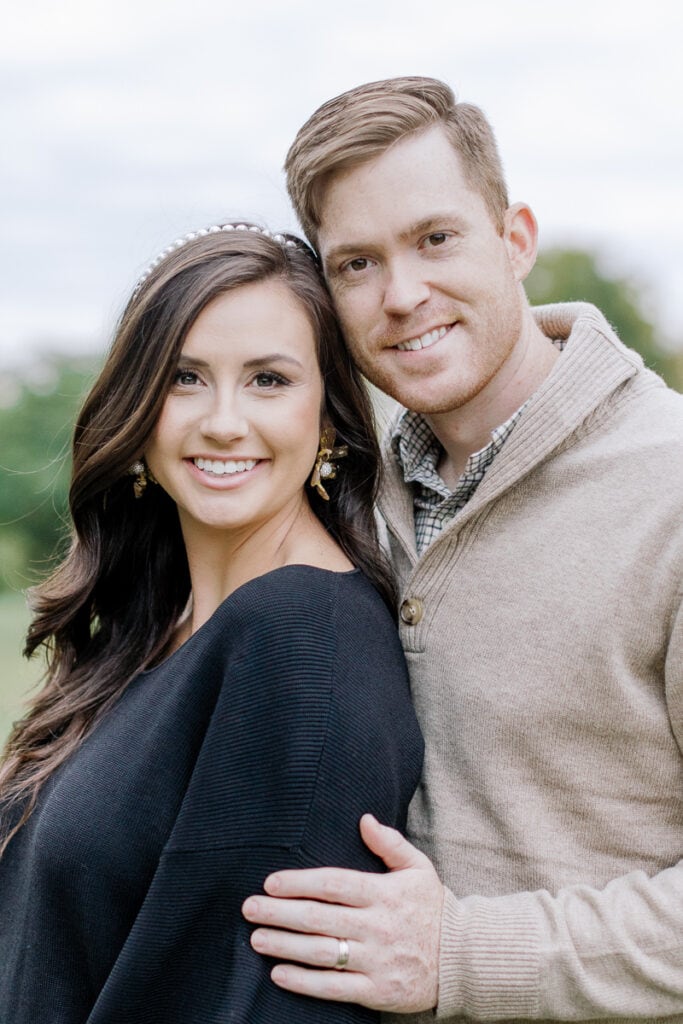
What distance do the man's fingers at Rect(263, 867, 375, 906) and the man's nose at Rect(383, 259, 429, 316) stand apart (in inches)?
44.2

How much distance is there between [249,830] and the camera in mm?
1987

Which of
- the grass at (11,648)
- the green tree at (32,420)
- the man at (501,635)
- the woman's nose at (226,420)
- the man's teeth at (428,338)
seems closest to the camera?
the man at (501,635)

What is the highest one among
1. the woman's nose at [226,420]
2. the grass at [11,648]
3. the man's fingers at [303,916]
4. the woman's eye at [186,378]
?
the woman's eye at [186,378]

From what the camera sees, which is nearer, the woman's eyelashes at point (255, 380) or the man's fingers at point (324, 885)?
the man's fingers at point (324, 885)

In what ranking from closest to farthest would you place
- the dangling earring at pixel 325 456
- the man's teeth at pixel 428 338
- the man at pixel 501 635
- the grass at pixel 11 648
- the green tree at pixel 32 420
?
the man at pixel 501 635 → the man's teeth at pixel 428 338 → the dangling earring at pixel 325 456 → the grass at pixel 11 648 → the green tree at pixel 32 420

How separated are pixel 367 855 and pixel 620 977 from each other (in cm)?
48

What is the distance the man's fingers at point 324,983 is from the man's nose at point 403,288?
1.27 meters

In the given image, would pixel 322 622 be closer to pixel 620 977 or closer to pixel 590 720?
pixel 590 720

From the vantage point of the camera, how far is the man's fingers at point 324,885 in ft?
6.47

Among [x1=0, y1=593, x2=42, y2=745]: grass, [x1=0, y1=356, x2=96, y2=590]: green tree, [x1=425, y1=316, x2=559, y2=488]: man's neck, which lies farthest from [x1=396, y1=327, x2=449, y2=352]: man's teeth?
[x1=0, y1=356, x2=96, y2=590]: green tree

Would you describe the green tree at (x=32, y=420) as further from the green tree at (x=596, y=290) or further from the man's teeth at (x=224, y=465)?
the green tree at (x=596, y=290)

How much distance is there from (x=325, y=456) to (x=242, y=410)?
281 mm

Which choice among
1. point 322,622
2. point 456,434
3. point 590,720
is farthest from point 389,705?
point 456,434

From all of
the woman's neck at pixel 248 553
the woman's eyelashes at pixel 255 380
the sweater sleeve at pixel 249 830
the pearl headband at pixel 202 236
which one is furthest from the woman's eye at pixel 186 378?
the sweater sleeve at pixel 249 830
